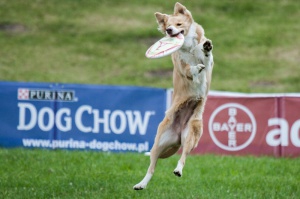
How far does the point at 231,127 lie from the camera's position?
14.8 m

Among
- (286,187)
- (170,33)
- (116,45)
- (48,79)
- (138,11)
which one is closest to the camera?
(170,33)

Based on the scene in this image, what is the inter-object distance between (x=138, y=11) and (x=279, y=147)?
878 inches

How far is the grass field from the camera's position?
11.0 metres

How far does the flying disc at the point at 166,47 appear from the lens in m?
8.97

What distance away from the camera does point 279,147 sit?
578 inches

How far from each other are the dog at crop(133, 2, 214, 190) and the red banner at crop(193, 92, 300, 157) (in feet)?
17.0

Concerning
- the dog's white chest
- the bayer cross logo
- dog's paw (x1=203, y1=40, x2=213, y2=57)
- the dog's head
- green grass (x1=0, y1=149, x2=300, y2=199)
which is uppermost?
the dog's head

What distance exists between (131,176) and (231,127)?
3872mm

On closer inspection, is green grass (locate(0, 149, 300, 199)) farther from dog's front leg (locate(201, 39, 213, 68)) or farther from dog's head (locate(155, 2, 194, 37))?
dog's head (locate(155, 2, 194, 37))

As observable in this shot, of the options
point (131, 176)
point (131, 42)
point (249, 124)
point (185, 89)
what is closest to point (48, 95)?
point (131, 176)

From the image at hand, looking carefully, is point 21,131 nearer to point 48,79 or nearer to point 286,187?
point 286,187

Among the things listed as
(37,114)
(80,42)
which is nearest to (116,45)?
(80,42)

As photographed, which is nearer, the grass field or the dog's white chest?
the dog's white chest

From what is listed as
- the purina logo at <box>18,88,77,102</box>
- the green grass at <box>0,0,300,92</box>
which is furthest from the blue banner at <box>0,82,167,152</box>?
the green grass at <box>0,0,300,92</box>
